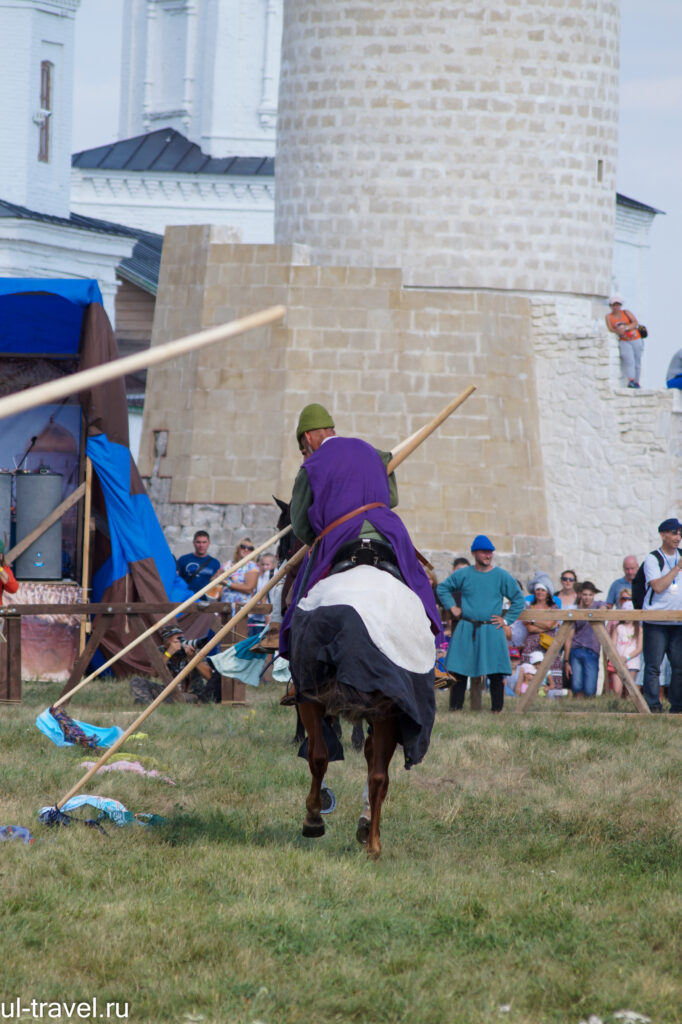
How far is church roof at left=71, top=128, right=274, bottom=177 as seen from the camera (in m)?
41.2

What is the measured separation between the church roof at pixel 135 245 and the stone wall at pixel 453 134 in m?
9.95

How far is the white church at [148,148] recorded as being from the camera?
3247cm

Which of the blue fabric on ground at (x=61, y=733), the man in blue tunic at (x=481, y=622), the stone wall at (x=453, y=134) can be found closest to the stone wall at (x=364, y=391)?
the stone wall at (x=453, y=134)

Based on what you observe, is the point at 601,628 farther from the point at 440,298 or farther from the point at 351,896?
the point at 440,298

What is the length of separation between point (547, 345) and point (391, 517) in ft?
45.0

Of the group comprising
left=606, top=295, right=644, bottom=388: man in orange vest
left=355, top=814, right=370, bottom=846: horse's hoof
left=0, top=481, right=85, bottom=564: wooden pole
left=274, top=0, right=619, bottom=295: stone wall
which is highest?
left=274, top=0, right=619, bottom=295: stone wall

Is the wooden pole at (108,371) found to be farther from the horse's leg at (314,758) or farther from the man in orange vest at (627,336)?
the man in orange vest at (627,336)

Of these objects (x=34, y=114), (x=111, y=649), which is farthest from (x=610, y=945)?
(x=34, y=114)

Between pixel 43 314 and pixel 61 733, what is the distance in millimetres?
5801

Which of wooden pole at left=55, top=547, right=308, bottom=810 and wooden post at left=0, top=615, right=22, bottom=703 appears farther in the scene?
wooden post at left=0, top=615, right=22, bottom=703

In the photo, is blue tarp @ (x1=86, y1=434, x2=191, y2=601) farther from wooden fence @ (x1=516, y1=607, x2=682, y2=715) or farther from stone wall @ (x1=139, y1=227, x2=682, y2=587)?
stone wall @ (x1=139, y1=227, x2=682, y2=587)

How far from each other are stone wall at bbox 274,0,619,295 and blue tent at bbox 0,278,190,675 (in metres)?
5.90

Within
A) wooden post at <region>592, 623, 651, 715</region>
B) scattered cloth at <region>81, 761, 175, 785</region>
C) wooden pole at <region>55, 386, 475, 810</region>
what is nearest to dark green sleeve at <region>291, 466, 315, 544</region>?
wooden pole at <region>55, 386, 475, 810</region>

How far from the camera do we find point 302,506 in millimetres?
7332
